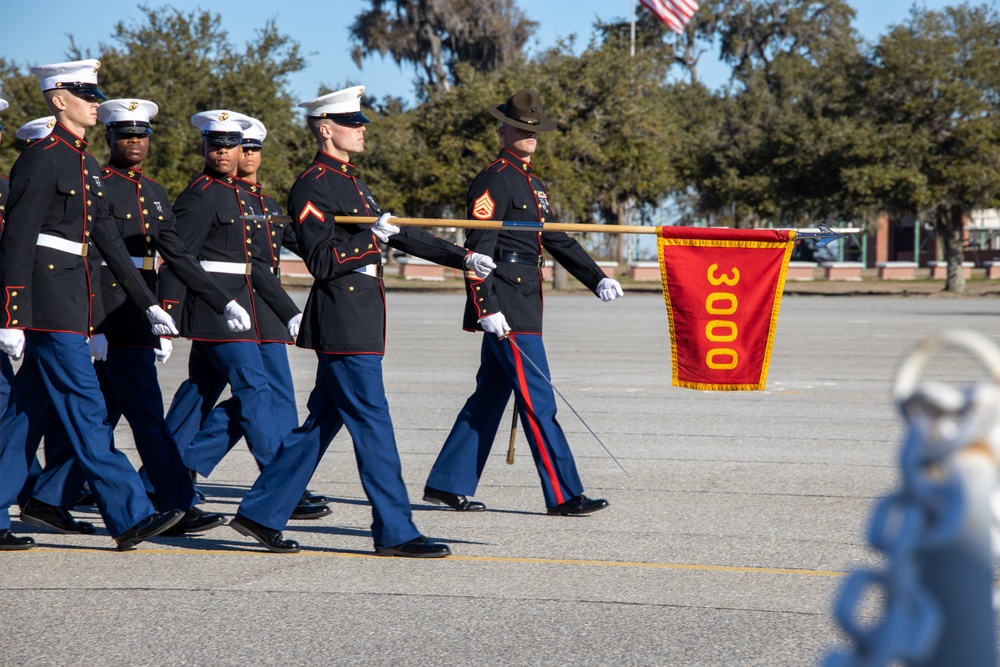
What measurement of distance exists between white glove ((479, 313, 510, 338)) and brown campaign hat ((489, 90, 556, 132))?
42.3 inches

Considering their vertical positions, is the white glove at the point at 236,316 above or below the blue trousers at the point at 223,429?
above

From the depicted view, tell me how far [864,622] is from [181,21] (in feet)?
131

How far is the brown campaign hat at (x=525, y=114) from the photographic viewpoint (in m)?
6.96

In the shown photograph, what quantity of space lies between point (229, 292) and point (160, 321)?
1062 mm

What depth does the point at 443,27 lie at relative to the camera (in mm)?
60938

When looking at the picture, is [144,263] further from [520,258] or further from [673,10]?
[673,10]

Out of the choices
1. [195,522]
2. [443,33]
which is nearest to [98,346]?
[195,522]

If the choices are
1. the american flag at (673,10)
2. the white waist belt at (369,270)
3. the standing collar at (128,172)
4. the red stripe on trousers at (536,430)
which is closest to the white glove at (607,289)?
the red stripe on trousers at (536,430)

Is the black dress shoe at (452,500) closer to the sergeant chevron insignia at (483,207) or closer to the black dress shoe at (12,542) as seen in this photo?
the sergeant chevron insignia at (483,207)

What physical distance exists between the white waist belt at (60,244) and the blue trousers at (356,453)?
4.04ft

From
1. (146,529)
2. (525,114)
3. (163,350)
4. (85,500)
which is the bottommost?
(85,500)

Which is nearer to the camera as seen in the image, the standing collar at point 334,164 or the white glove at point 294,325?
the standing collar at point 334,164

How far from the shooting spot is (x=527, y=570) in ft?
17.9

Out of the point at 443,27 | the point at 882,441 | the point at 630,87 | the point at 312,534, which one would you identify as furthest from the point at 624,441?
the point at 443,27
